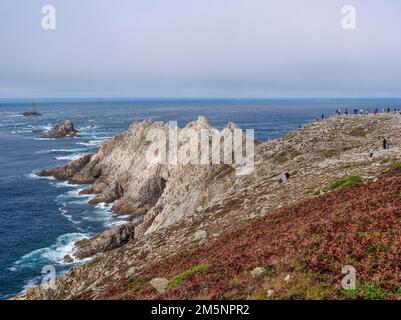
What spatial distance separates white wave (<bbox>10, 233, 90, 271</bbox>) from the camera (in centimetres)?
5028

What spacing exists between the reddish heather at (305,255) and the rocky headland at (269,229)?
0.06 metres

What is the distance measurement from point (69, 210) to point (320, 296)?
219 feet

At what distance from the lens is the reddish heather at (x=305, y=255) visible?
12.1 m

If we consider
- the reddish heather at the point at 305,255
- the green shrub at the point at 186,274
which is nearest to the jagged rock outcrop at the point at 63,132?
the reddish heather at the point at 305,255

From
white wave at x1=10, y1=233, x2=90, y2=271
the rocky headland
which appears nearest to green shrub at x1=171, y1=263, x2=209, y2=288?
the rocky headland

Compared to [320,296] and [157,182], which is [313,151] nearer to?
[320,296]

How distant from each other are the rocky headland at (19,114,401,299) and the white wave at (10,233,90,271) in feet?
7.15

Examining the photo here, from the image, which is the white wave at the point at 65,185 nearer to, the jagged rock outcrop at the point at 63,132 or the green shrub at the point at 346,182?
the green shrub at the point at 346,182

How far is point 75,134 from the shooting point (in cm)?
17175

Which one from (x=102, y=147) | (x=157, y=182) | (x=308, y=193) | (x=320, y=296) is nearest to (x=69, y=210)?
(x=157, y=182)

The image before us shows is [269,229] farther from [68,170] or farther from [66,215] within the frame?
[68,170]

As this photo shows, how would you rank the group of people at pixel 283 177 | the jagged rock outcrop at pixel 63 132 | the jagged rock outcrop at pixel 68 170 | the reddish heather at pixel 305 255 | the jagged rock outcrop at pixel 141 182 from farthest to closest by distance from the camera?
1. the jagged rock outcrop at pixel 63 132
2. the jagged rock outcrop at pixel 68 170
3. the jagged rock outcrop at pixel 141 182
4. the group of people at pixel 283 177
5. the reddish heather at pixel 305 255

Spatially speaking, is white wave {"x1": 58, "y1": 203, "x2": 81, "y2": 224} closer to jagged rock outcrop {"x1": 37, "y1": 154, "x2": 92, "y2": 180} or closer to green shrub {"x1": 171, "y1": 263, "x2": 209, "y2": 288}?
jagged rock outcrop {"x1": 37, "y1": 154, "x2": 92, "y2": 180}

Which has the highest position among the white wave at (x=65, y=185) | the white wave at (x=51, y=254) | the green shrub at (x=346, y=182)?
the green shrub at (x=346, y=182)
